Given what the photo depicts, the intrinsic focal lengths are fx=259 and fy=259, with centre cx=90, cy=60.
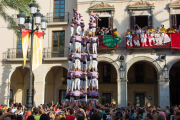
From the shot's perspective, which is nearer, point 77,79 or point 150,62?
point 77,79

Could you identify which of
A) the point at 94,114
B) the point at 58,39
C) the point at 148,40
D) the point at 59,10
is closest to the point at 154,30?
the point at 148,40

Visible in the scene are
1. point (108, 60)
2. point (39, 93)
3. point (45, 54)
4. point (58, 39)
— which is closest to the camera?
point (108, 60)

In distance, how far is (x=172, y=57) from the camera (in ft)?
70.2

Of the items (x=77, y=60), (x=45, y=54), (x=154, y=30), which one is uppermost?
(x=154, y=30)

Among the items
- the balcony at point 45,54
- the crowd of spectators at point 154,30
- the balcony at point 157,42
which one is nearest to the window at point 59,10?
the balcony at point 45,54

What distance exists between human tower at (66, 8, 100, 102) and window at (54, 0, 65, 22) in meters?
5.63

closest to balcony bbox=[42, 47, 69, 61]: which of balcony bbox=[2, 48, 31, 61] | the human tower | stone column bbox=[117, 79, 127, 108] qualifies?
balcony bbox=[2, 48, 31, 61]

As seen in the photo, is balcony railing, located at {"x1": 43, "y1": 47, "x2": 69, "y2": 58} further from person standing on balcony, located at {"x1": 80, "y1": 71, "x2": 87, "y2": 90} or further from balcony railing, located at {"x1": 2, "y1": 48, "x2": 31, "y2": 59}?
person standing on balcony, located at {"x1": 80, "y1": 71, "x2": 87, "y2": 90}

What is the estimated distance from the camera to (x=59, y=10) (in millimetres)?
24703

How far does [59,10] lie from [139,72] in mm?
9764

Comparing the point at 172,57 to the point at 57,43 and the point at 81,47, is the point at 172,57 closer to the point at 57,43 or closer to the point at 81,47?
the point at 81,47

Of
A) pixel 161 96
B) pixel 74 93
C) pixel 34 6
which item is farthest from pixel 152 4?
pixel 34 6

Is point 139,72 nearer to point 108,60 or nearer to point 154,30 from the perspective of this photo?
point 108,60

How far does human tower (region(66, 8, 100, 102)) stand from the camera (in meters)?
17.4
